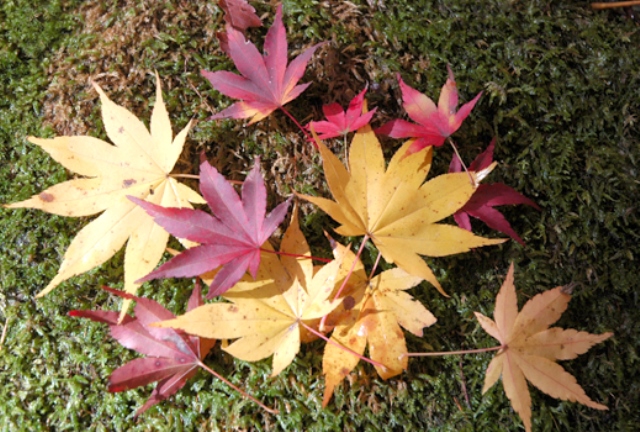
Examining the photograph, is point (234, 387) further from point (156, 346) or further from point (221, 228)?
point (221, 228)

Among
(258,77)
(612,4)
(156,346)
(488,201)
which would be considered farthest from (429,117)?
(156,346)

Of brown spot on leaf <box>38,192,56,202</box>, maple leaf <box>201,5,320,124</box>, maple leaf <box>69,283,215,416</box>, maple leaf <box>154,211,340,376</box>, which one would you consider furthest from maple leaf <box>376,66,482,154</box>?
brown spot on leaf <box>38,192,56,202</box>

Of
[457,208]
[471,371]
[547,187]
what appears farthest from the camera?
[547,187]

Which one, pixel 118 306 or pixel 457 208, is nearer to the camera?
pixel 457 208

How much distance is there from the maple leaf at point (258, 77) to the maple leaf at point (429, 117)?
0.29 m

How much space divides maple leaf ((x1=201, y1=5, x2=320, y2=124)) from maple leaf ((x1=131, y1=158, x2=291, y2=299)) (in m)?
0.28

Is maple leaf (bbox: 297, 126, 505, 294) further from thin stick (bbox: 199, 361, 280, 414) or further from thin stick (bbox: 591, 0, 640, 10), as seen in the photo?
thin stick (bbox: 591, 0, 640, 10)

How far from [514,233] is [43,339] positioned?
1.35m

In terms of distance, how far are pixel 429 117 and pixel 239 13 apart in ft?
2.20

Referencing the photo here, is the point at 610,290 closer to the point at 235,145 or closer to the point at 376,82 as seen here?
the point at 376,82

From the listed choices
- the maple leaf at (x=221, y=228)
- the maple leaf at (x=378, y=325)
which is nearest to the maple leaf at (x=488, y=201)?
the maple leaf at (x=378, y=325)

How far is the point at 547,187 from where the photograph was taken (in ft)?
4.74

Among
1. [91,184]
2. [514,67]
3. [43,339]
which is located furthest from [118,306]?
[514,67]

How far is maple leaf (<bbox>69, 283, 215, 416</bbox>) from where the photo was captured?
122 centimetres
